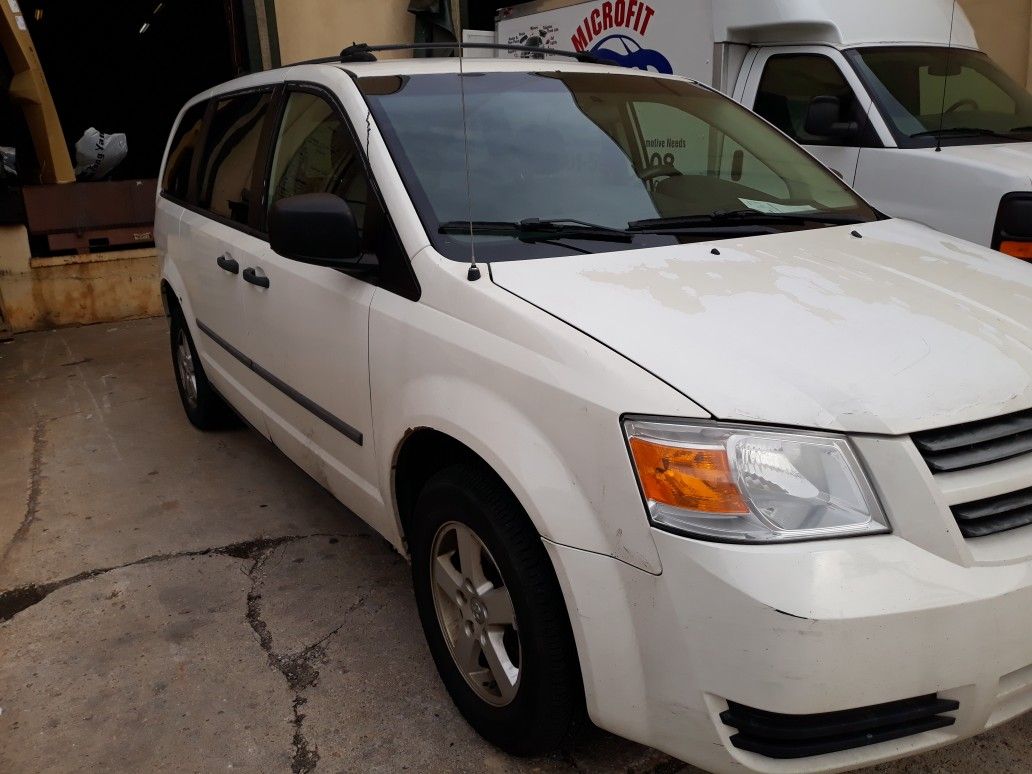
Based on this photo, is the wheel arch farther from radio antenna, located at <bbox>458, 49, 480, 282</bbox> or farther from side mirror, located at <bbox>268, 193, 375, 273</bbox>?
side mirror, located at <bbox>268, 193, 375, 273</bbox>

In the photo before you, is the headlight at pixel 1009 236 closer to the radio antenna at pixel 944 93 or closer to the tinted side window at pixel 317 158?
the radio antenna at pixel 944 93

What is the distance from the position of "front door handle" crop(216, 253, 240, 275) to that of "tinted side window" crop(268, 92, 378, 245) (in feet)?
1.04

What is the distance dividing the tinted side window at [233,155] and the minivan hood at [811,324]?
5.90 ft

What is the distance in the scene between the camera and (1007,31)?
823 centimetres

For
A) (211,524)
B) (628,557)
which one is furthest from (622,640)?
(211,524)

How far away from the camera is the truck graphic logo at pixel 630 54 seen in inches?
255

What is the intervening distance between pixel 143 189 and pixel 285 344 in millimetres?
5241

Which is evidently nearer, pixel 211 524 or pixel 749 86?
pixel 211 524

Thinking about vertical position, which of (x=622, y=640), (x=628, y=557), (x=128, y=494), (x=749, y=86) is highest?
(x=749, y=86)

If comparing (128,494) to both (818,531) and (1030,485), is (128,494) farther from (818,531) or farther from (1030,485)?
(1030,485)

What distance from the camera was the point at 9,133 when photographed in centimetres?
859

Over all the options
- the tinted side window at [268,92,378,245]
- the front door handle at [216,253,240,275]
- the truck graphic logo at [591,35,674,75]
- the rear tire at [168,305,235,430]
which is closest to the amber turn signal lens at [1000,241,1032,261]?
the truck graphic logo at [591,35,674,75]

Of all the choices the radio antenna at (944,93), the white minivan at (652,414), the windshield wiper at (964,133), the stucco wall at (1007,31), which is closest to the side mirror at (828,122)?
the windshield wiper at (964,133)

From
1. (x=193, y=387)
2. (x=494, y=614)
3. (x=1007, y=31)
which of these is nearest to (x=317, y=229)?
(x=494, y=614)
